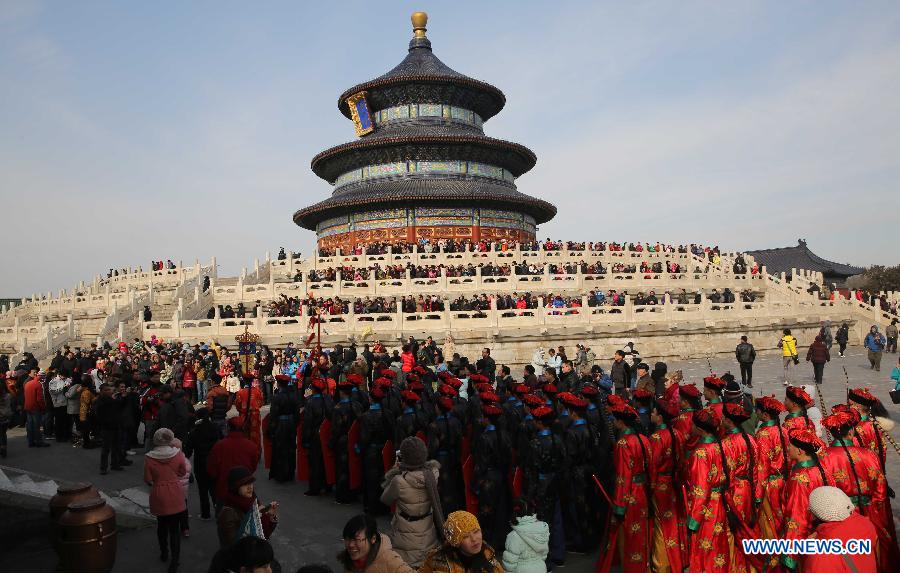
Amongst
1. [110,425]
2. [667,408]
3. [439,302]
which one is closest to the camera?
[667,408]

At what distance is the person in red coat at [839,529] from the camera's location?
4.04 meters

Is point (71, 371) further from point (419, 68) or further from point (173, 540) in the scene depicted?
point (419, 68)

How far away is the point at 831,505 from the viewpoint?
4066 millimetres

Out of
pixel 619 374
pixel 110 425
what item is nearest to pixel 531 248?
pixel 619 374

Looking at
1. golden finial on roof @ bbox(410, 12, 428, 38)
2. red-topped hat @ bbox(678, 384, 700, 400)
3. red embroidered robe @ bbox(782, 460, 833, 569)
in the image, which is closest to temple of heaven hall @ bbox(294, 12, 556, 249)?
golden finial on roof @ bbox(410, 12, 428, 38)

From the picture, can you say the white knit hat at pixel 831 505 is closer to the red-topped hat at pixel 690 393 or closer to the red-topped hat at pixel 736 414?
the red-topped hat at pixel 736 414

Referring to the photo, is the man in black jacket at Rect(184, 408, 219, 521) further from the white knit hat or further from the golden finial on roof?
the golden finial on roof

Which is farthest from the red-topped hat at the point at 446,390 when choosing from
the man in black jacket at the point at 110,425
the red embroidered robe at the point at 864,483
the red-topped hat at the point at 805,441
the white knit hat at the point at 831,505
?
the man in black jacket at the point at 110,425

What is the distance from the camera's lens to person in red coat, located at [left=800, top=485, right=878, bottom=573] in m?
4.04

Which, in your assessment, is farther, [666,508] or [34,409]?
[34,409]

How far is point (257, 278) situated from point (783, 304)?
22593 millimetres

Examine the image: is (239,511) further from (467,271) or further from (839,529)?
(467,271)

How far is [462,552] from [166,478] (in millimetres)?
4339

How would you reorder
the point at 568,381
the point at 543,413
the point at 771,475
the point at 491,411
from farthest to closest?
the point at 568,381
the point at 491,411
the point at 543,413
the point at 771,475
